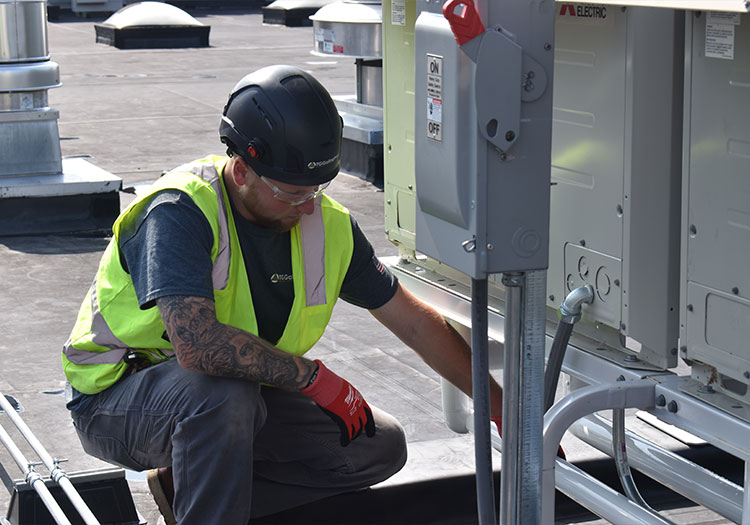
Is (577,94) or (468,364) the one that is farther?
(468,364)

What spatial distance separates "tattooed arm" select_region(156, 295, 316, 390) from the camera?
8.80ft

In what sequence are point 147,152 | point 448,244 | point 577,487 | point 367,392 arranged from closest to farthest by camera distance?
point 448,244 → point 577,487 → point 367,392 → point 147,152

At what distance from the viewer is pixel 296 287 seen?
2990 mm

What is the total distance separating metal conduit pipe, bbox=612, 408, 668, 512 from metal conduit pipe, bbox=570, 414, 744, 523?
0.34 feet

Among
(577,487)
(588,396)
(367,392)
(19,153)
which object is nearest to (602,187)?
(588,396)

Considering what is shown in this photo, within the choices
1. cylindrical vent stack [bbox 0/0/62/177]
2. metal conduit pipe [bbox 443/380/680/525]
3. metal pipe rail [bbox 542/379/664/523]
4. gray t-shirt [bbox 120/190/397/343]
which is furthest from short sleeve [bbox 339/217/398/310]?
cylindrical vent stack [bbox 0/0/62/177]

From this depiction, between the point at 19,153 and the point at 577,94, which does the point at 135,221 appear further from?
the point at 19,153

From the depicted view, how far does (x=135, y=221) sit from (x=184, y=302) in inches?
11.2

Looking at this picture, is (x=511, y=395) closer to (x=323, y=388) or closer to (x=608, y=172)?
(x=608, y=172)

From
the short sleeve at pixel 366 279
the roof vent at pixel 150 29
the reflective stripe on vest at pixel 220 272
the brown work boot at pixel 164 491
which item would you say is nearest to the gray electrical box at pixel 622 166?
the short sleeve at pixel 366 279

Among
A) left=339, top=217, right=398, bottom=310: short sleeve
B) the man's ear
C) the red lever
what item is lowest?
left=339, top=217, right=398, bottom=310: short sleeve

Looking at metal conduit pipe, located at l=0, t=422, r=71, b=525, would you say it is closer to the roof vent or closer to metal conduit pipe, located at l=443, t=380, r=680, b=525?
metal conduit pipe, located at l=443, t=380, r=680, b=525

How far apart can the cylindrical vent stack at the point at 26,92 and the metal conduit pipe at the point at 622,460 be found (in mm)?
4559

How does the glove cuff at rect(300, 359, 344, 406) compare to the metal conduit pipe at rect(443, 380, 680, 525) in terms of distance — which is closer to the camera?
the metal conduit pipe at rect(443, 380, 680, 525)
